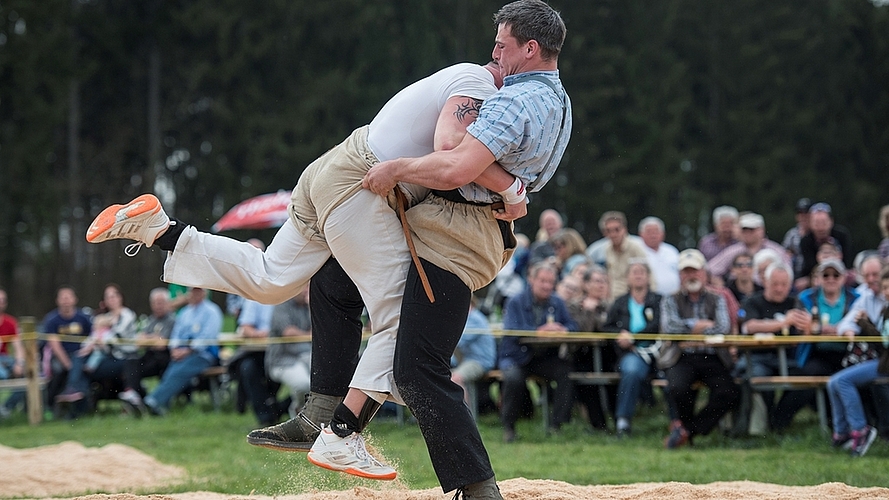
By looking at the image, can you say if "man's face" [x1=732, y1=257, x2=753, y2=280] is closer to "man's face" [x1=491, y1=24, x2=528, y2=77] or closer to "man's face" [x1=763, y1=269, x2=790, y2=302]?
"man's face" [x1=763, y1=269, x2=790, y2=302]

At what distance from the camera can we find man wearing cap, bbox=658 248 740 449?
25.5ft

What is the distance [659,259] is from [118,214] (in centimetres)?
645

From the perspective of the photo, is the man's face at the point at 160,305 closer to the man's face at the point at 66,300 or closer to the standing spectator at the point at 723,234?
the man's face at the point at 66,300

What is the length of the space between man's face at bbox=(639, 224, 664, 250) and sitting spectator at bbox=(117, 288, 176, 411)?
4.88 meters

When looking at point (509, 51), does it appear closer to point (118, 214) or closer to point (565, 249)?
point (118, 214)

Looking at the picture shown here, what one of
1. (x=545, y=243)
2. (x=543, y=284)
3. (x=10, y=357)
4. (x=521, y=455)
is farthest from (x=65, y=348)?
(x=521, y=455)

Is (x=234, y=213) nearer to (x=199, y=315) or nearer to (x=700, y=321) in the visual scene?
(x=199, y=315)

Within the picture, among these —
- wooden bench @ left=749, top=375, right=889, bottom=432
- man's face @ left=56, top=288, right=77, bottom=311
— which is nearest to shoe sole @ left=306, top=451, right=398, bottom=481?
wooden bench @ left=749, top=375, right=889, bottom=432

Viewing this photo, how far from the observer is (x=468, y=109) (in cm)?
398

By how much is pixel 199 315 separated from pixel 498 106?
7154 millimetres

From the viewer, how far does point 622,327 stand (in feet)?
28.0

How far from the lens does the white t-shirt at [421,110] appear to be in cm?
407

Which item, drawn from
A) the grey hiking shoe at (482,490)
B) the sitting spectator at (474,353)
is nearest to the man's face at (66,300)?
the sitting spectator at (474,353)

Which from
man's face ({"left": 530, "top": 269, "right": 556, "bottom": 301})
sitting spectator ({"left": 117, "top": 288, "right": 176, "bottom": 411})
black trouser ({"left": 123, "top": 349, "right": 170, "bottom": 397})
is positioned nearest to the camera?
man's face ({"left": 530, "top": 269, "right": 556, "bottom": 301})
